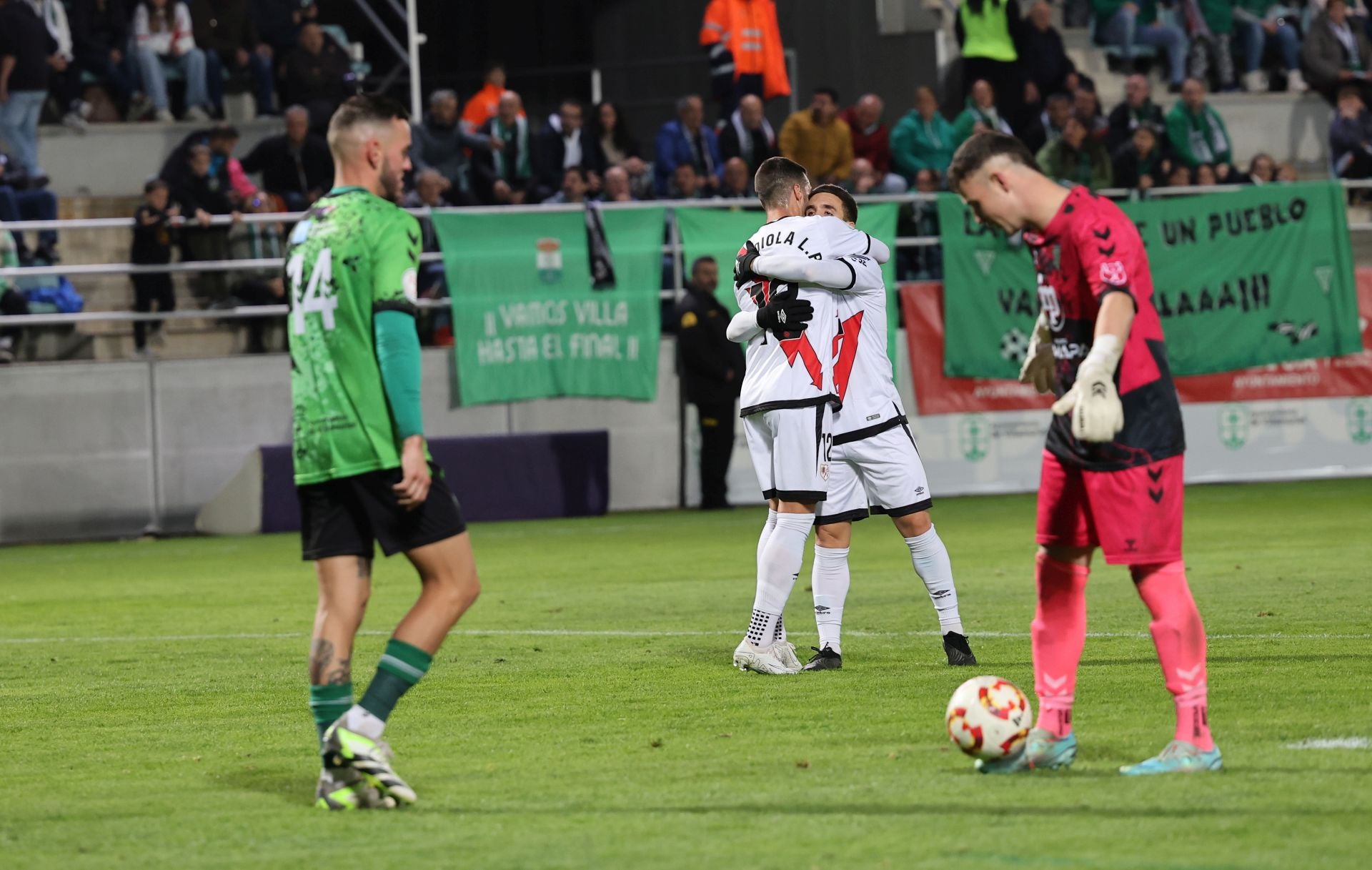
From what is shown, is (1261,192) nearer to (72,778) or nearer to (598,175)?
(598,175)

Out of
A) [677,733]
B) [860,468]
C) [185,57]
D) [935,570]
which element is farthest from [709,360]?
[677,733]

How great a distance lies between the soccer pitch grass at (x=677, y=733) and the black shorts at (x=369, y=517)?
838mm

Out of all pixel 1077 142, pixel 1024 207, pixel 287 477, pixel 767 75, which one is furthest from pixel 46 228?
pixel 1024 207

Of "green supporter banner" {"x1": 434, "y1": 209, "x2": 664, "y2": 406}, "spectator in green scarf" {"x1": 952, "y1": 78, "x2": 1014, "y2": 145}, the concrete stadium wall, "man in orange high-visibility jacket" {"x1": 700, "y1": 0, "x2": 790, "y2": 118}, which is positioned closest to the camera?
the concrete stadium wall

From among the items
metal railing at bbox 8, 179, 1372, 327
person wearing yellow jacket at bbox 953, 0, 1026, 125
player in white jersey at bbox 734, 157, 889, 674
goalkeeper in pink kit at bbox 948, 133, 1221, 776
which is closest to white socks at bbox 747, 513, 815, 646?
player in white jersey at bbox 734, 157, 889, 674

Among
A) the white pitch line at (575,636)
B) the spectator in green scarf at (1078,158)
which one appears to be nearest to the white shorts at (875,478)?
the white pitch line at (575,636)

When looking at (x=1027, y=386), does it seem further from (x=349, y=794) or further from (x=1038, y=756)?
(x=349, y=794)

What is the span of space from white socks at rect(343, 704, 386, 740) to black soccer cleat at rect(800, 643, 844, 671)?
351 centimetres

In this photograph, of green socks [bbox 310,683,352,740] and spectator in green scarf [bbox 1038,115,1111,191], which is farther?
spectator in green scarf [bbox 1038,115,1111,191]

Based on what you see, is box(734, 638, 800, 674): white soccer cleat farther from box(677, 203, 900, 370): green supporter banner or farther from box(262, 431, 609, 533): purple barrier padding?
box(677, 203, 900, 370): green supporter banner

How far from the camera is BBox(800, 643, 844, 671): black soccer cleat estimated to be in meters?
9.28

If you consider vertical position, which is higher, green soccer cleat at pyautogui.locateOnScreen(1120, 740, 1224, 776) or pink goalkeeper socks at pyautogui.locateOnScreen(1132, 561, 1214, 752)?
pink goalkeeper socks at pyautogui.locateOnScreen(1132, 561, 1214, 752)

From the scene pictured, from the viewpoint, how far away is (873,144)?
23453 millimetres

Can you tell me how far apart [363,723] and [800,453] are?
11.7 feet
